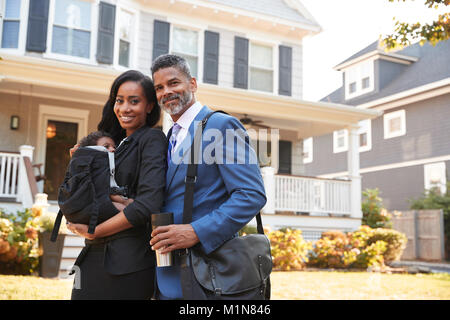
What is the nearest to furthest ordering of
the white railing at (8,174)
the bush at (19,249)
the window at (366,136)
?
the bush at (19,249), the white railing at (8,174), the window at (366,136)

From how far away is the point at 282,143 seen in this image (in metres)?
14.9

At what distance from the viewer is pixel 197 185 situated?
2.11 m

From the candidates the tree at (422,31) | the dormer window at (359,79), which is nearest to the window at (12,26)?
the tree at (422,31)

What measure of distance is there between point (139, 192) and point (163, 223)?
228 millimetres

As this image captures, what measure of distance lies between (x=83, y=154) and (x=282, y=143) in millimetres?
12926

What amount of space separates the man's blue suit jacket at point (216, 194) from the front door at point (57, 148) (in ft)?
34.5

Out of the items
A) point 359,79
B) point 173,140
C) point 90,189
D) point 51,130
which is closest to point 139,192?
point 90,189

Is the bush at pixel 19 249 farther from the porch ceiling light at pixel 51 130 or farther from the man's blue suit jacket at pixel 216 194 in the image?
the man's blue suit jacket at pixel 216 194

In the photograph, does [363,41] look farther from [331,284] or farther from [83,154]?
[83,154]

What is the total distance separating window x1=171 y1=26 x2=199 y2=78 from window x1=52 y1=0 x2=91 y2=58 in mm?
2548

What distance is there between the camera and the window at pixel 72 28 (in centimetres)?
1186

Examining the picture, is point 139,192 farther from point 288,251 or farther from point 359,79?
point 359,79
